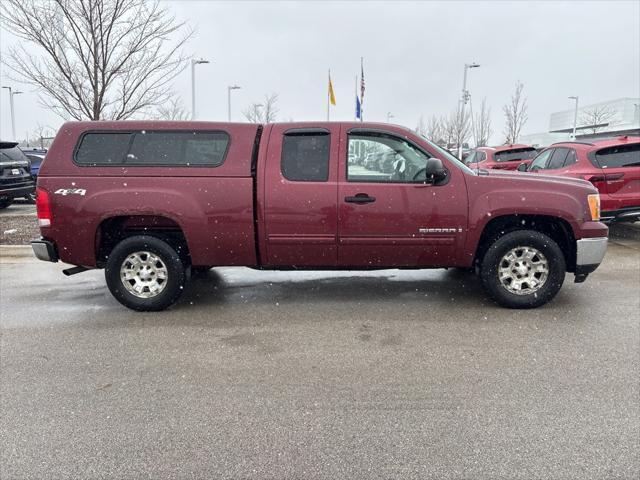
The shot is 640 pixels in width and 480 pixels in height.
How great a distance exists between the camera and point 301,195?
4730 mm

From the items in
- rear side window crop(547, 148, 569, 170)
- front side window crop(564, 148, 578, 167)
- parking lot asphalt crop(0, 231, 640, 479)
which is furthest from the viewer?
rear side window crop(547, 148, 569, 170)

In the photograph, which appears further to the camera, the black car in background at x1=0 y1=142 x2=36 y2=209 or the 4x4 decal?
the black car in background at x1=0 y1=142 x2=36 y2=209

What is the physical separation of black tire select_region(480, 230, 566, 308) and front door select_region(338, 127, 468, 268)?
1.17ft

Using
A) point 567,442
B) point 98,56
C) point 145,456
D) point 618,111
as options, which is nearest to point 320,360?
point 145,456

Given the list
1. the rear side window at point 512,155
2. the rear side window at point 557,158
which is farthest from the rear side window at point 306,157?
the rear side window at point 512,155

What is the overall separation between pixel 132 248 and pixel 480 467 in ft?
12.3

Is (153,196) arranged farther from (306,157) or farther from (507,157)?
(507,157)

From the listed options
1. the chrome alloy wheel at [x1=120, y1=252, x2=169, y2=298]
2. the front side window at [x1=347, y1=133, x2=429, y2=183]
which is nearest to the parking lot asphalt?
the chrome alloy wheel at [x1=120, y1=252, x2=169, y2=298]

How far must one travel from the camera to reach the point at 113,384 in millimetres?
3348

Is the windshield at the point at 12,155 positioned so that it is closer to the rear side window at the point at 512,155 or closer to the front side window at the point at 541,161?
the front side window at the point at 541,161

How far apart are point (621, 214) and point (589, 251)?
3.75 metres

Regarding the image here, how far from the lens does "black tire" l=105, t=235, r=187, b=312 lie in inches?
189

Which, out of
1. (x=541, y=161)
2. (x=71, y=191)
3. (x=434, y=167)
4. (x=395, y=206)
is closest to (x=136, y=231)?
(x=71, y=191)

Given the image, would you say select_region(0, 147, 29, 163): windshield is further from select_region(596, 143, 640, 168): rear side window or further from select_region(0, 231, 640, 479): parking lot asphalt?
select_region(596, 143, 640, 168): rear side window
